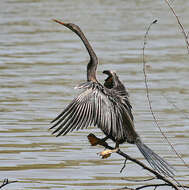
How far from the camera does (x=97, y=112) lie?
538 cm

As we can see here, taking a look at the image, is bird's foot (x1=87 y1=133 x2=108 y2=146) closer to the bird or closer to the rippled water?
the bird

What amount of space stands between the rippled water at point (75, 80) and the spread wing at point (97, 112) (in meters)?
2.20

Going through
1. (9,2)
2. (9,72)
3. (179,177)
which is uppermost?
(9,2)

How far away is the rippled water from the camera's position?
8.26 m

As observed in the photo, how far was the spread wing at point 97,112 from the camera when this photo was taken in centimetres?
528

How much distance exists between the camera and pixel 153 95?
1211cm

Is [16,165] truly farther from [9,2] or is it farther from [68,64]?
[9,2]

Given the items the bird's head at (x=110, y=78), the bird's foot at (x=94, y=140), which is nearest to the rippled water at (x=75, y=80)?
the bird's head at (x=110, y=78)

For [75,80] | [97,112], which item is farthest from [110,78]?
[75,80]

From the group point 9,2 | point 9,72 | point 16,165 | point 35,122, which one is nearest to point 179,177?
point 16,165

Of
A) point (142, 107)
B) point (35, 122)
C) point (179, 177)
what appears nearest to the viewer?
point (179, 177)

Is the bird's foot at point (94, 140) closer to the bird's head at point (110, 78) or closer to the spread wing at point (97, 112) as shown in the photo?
the spread wing at point (97, 112)

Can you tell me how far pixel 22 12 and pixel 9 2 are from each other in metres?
1.98

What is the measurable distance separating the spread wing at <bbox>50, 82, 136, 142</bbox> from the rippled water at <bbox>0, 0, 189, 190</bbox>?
2.20m
